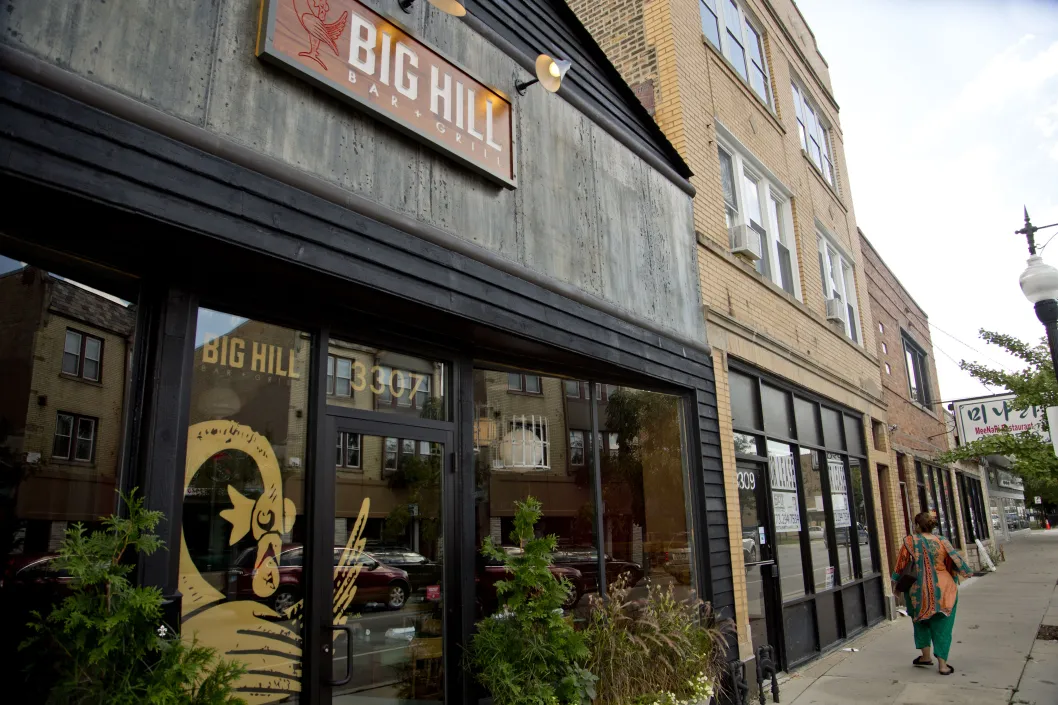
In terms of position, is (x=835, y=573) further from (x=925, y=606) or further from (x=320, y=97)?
(x=320, y=97)

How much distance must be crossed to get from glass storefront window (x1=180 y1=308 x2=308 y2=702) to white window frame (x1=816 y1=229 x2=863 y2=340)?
10.8 m

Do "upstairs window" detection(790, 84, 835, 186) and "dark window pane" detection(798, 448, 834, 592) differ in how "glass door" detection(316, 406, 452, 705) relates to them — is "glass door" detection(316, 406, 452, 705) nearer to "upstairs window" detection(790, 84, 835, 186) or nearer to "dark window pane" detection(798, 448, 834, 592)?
"dark window pane" detection(798, 448, 834, 592)

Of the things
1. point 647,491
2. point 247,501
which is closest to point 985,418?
point 647,491

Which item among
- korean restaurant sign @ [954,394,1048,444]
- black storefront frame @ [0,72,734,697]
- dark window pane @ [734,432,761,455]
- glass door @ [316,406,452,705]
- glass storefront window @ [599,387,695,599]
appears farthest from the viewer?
korean restaurant sign @ [954,394,1048,444]

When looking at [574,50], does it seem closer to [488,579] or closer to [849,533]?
[488,579]

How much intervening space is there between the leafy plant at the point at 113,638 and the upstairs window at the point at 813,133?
12.9 meters

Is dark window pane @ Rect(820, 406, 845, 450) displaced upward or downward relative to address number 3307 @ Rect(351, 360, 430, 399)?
upward

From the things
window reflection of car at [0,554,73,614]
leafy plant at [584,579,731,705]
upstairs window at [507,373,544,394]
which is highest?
upstairs window at [507,373,544,394]

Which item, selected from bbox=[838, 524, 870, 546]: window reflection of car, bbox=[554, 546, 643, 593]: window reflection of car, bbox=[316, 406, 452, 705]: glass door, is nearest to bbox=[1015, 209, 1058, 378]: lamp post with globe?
bbox=[554, 546, 643, 593]: window reflection of car

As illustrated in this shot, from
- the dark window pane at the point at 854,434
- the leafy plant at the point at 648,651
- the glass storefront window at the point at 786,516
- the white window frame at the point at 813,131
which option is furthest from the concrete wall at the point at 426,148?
the white window frame at the point at 813,131

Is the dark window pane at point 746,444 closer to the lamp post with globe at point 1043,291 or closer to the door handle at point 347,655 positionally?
the lamp post with globe at point 1043,291

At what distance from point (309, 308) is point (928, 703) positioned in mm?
6863

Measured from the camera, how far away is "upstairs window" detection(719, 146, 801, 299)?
10.1 m

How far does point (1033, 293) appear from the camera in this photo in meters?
7.24
